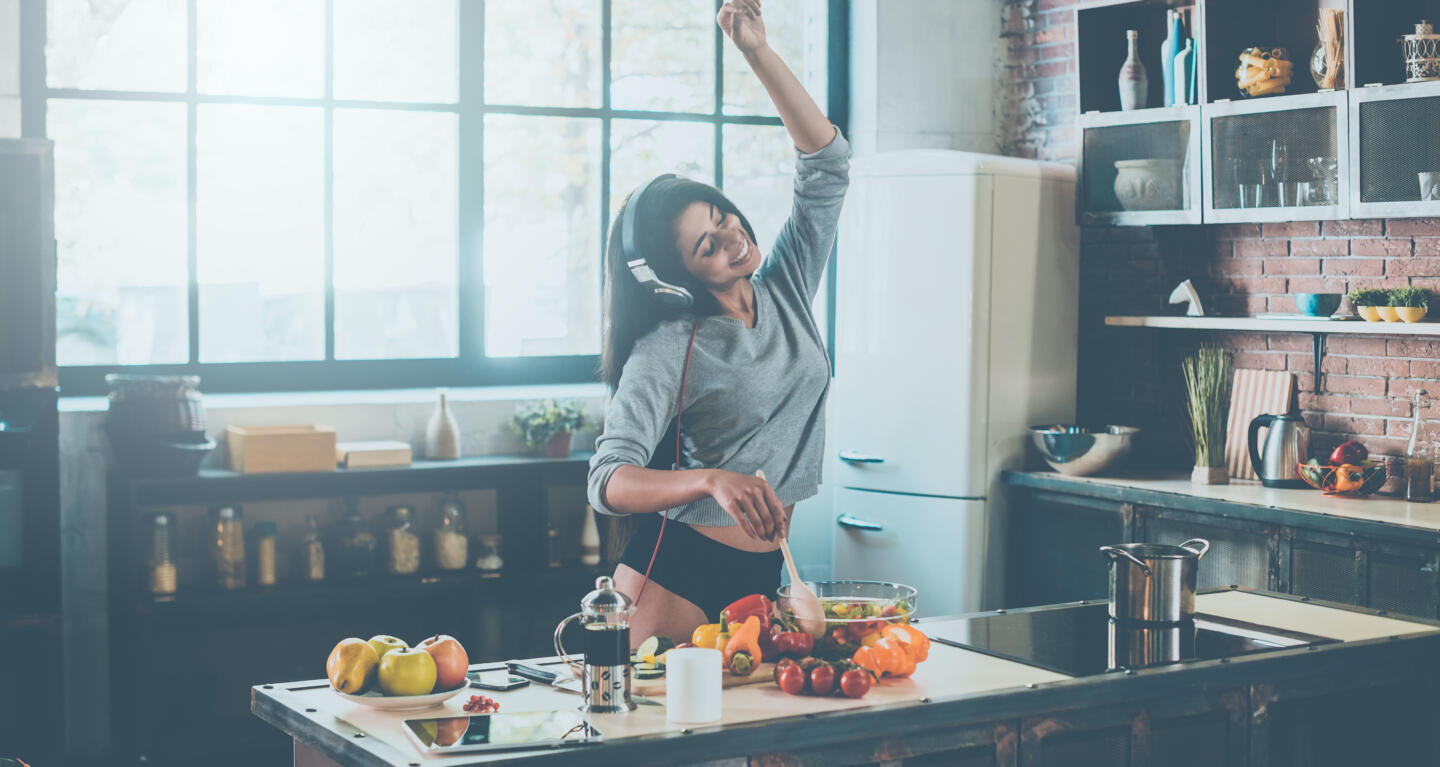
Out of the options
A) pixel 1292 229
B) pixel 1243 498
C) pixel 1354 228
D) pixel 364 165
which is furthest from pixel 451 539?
pixel 1354 228

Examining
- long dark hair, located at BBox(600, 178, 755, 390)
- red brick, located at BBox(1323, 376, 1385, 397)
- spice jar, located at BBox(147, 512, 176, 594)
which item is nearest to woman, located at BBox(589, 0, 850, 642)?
long dark hair, located at BBox(600, 178, 755, 390)

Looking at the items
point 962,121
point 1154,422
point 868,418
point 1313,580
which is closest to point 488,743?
point 1313,580

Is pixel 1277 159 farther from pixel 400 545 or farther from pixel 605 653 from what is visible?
pixel 605 653

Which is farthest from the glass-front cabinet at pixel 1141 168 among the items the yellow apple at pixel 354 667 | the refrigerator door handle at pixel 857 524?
the yellow apple at pixel 354 667

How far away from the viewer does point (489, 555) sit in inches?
192

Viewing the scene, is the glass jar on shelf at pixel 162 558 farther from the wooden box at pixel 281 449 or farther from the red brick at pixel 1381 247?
→ the red brick at pixel 1381 247

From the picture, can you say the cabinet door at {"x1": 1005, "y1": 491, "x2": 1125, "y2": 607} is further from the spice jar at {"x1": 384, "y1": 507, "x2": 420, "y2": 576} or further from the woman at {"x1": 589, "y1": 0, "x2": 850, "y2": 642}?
the woman at {"x1": 589, "y1": 0, "x2": 850, "y2": 642}

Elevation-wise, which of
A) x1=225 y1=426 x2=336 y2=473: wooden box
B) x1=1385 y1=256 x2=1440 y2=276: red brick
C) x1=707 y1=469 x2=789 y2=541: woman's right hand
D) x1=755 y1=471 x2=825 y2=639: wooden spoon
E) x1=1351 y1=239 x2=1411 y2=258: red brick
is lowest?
x1=755 y1=471 x2=825 y2=639: wooden spoon

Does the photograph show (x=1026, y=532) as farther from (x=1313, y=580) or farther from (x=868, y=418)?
(x=1313, y=580)

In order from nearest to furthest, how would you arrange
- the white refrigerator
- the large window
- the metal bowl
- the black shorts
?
the black shorts < the large window < the metal bowl < the white refrigerator

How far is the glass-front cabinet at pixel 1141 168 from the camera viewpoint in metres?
4.81

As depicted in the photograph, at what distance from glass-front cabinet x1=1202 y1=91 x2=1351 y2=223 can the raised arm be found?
2275 mm

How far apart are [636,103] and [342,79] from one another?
1.12m

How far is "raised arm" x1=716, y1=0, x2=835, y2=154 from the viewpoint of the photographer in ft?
8.54
